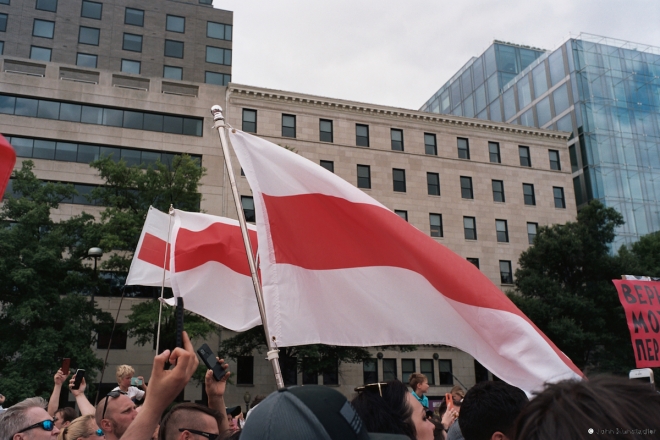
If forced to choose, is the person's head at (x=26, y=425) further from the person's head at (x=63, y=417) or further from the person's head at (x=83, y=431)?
the person's head at (x=63, y=417)

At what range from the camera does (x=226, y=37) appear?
2099 inches

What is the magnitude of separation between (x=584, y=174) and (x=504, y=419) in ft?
165

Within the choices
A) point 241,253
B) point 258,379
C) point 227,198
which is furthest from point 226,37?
point 241,253

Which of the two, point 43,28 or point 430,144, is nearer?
point 430,144

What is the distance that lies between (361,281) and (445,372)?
118ft

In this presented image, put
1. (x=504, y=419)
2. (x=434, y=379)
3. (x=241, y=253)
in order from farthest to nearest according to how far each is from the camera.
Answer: (x=434, y=379), (x=241, y=253), (x=504, y=419)

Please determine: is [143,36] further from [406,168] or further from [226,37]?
[406,168]

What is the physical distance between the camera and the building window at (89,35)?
164 ft

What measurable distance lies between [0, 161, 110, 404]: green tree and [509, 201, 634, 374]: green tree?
74.8 ft

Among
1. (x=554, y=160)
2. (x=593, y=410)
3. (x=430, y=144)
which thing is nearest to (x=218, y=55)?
(x=430, y=144)

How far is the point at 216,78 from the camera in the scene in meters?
51.4

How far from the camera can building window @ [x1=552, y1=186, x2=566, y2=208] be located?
1833 inches

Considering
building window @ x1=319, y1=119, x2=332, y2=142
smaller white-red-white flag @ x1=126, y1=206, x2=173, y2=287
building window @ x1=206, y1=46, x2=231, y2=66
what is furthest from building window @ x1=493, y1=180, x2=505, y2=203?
smaller white-red-white flag @ x1=126, y1=206, x2=173, y2=287

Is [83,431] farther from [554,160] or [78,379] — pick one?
[554,160]
